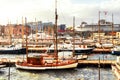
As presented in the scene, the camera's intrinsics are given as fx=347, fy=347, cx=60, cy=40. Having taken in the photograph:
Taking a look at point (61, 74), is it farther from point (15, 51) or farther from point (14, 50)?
point (14, 50)

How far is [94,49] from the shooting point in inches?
4272

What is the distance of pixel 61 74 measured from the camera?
61875 mm

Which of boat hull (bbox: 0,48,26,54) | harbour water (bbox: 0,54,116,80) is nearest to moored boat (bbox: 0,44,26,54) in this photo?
boat hull (bbox: 0,48,26,54)

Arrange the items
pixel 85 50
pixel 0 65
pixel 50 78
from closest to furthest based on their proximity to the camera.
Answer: pixel 50 78
pixel 0 65
pixel 85 50

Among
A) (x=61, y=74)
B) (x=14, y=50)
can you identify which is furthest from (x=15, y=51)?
(x=61, y=74)

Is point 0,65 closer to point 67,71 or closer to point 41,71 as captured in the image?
point 41,71

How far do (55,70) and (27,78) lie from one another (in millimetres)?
8084

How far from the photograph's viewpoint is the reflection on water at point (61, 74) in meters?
58.3

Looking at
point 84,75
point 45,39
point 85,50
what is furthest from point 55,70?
point 45,39

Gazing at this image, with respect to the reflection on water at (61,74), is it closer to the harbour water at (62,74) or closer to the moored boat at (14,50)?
the harbour water at (62,74)

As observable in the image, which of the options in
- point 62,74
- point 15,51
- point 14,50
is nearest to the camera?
point 62,74

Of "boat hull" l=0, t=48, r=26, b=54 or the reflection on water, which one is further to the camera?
"boat hull" l=0, t=48, r=26, b=54

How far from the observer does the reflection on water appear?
58284 mm

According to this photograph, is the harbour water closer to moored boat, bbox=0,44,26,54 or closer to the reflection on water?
the reflection on water
